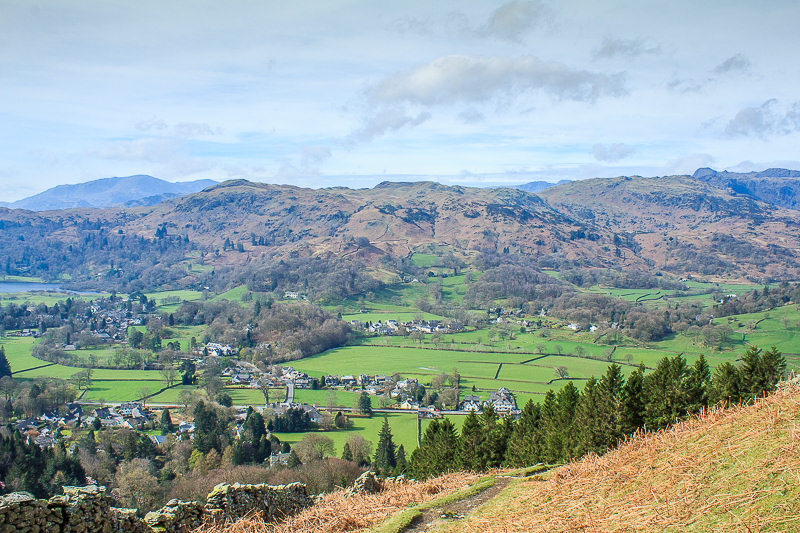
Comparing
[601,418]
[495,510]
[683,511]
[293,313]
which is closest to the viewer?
[683,511]

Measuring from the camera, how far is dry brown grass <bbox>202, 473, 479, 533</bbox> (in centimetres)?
1171

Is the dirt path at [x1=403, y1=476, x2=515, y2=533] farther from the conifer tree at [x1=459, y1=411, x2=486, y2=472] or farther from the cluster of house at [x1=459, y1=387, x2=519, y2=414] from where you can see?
the cluster of house at [x1=459, y1=387, x2=519, y2=414]

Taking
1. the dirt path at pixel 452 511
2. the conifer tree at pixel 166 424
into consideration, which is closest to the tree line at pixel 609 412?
the dirt path at pixel 452 511

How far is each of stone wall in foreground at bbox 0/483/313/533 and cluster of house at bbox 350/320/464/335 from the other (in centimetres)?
8869

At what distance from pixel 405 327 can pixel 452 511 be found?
92965mm

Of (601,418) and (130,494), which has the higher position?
(601,418)

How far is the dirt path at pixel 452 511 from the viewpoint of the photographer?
11.0 meters

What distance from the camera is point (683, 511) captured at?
7988 mm

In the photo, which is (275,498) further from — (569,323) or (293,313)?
(569,323)

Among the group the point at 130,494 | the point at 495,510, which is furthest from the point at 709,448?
the point at 130,494

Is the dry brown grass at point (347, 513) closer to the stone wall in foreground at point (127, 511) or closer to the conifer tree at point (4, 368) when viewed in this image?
the stone wall in foreground at point (127, 511)

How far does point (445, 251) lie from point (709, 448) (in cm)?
17980

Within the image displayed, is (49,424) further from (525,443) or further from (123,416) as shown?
(525,443)

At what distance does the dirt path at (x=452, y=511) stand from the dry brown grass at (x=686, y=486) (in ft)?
1.81
